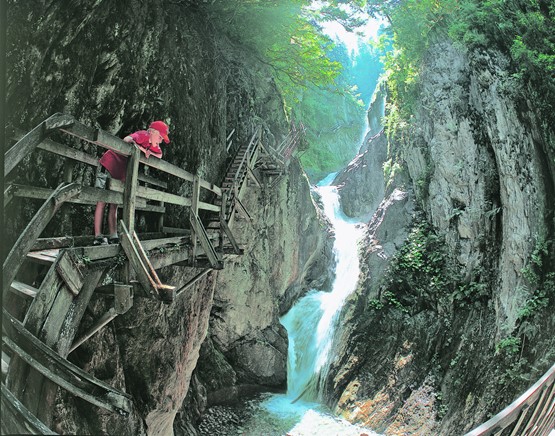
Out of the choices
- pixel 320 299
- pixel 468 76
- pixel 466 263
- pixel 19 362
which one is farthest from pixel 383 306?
pixel 19 362

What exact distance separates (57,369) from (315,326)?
1481 centimetres

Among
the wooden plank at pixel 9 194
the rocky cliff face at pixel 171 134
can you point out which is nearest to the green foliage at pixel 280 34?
the rocky cliff face at pixel 171 134

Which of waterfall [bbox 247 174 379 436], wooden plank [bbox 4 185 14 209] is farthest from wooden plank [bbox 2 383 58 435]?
waterfall [bbox 247 174 379 436]

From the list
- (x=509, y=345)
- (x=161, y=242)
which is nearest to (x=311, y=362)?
(x=509, y=345)

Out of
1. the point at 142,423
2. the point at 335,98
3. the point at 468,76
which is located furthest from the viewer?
the point at 335,98

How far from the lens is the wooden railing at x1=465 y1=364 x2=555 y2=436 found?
Answer: 6.95 feet

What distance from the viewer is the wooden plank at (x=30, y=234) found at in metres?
2.28

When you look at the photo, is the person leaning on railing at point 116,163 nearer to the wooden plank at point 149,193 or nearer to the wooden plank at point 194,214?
the wooden plank at point 149,193

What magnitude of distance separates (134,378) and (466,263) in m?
10.0

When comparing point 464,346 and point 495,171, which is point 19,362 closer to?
point 464,346

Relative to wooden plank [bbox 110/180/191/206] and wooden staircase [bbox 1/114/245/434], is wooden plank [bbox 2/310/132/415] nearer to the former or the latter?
A: wooden staircase [bbox 1/114/245/434]

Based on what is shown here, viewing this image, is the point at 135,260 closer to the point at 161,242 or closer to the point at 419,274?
the point at 161,242

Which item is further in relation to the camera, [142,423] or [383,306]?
[383,306]

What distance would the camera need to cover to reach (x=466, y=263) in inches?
441
